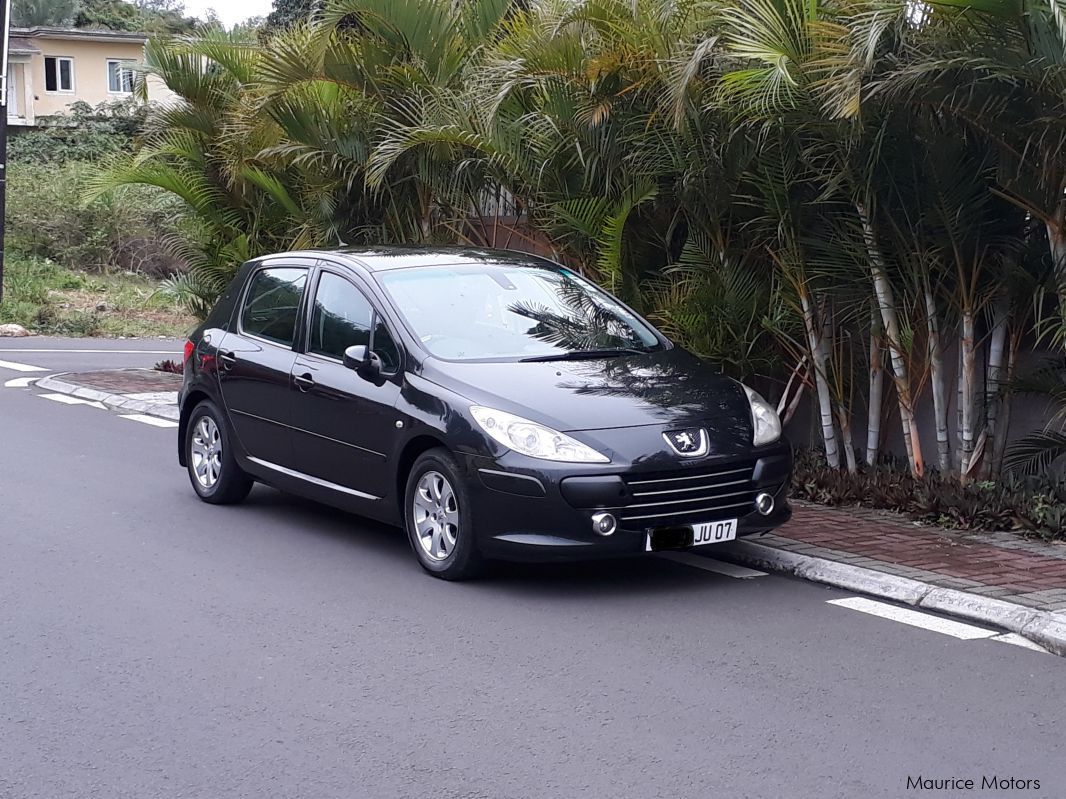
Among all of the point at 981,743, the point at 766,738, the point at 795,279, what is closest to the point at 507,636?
the point at 766,738

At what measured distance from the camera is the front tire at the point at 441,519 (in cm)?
685

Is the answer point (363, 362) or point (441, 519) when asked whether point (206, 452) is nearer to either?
point (363, 362)

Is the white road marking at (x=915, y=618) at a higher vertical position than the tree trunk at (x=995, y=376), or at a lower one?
lower

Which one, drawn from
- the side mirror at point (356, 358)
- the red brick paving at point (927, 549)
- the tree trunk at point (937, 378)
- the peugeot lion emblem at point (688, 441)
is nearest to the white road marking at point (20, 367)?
the side mirror at point (356, 358)

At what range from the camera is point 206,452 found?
30.4 feet

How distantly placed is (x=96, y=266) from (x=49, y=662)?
3099cm

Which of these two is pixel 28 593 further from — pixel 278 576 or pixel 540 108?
pixel 540 108

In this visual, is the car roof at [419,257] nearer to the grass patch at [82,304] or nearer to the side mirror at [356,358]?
the side mirror at [356,358]

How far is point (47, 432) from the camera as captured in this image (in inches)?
494

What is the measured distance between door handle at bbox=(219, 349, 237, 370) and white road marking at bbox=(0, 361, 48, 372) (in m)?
10.7

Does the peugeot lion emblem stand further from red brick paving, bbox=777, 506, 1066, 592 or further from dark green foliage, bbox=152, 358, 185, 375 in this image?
dark green foliage, bbox=152, 358, 185, 375

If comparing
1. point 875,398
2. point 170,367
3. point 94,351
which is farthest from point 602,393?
point 94,351

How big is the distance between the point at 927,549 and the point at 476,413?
258 cm

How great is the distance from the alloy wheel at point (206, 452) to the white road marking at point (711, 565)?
3164mm
